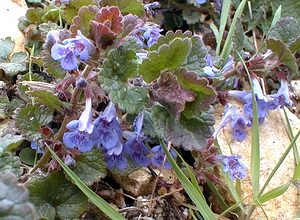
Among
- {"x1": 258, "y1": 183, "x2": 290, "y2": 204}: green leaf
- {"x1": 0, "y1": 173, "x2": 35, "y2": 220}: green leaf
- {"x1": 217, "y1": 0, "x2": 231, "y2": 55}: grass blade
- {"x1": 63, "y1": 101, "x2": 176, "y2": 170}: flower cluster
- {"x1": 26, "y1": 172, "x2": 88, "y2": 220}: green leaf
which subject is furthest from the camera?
{"x1": 217, "y1": 0, "x2": 231, "y2": 55}: grass blade

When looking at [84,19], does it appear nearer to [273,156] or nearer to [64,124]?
[64,124]

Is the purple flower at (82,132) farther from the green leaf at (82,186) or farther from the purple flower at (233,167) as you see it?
the purple flower at (233,167)

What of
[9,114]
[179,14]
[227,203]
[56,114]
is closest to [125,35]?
[56,114]

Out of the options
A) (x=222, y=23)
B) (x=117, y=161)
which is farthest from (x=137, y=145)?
(x=222, y=23)

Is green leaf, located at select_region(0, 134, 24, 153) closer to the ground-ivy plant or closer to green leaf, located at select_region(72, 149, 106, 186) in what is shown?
the ground-ivy plant

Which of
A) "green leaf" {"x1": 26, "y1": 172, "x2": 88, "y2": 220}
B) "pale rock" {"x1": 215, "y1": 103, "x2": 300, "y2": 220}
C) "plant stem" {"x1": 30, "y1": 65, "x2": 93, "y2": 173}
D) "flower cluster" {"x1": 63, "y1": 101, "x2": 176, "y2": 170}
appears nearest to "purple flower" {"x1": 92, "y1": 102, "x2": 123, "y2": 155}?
"flower cluster" {"x1": 63, "y1": 101, "x2": 176, "y2": 170}

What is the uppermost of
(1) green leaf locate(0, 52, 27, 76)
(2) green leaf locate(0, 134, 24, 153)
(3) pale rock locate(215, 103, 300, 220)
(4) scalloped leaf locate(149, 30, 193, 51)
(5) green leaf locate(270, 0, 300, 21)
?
(4) scalloped leaf locate(149, 30, 193, 51)

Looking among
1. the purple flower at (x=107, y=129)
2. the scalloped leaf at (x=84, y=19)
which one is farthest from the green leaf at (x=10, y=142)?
the scalloped leaf at (x=84, y=19)

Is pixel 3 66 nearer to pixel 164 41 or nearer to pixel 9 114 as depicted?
pixel 9 114
